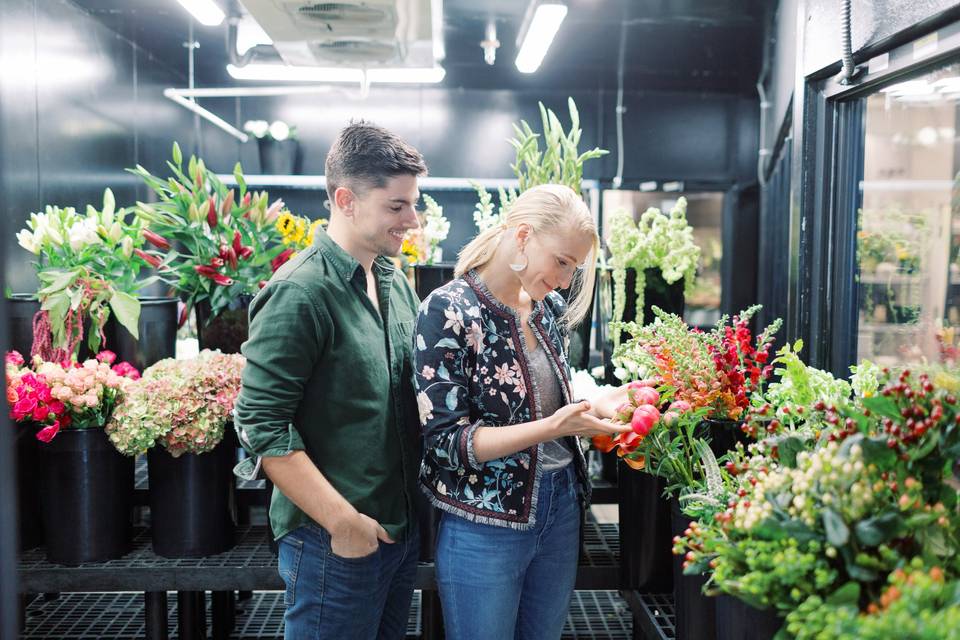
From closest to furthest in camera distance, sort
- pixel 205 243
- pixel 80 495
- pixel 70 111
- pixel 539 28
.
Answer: pixel 80 495 → pixel 205 243 → pixel 539 28 → pixel 70 111

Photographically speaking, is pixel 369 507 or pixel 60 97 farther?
pixel 60 97

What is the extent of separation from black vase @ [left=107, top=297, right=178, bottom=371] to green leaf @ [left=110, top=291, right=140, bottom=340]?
14cm

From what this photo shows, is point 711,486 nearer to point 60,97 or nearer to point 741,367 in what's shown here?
point 741,367

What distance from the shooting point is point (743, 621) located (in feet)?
3.27

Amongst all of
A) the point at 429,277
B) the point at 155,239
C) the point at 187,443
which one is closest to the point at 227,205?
the point at 155,239

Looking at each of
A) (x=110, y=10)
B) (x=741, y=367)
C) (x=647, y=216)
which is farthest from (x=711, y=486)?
(x=110, y=10)

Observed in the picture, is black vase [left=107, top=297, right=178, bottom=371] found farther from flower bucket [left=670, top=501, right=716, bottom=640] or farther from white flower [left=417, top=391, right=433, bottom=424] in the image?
flower bucket [left=670, top=501, right=716, bottom=640]

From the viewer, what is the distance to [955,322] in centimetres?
134

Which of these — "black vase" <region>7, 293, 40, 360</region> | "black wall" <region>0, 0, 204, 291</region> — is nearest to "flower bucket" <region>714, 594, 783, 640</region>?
"black vase" <region>7, 293, 40, 360</region>

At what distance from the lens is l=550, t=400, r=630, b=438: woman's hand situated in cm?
127

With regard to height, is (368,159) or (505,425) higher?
→ (368,159)

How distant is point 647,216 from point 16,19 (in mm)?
2882

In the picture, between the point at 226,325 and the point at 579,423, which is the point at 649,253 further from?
the point at 226,325

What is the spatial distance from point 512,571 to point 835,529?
708 millimetres
